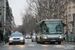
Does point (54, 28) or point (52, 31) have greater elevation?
point (54, 28)

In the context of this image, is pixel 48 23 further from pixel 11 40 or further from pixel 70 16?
pixel 70 16

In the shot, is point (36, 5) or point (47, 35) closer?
point (47, 35)

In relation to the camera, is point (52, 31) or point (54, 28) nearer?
point (52, 31)

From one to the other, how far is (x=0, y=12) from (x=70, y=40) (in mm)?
31456

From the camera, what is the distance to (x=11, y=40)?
2730cm

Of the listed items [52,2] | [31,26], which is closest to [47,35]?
[52,2]

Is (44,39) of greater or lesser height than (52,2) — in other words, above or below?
below

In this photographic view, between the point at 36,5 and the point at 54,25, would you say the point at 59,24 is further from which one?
the point at 36,5

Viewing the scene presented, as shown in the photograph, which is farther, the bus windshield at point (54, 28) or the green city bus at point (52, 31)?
the bus windshield at point (54, 28)

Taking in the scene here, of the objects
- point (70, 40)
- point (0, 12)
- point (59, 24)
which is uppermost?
point (0, 12)

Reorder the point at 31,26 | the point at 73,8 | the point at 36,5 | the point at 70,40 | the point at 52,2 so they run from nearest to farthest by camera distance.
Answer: the point at 70,40 → the point at 52,2 → the point at 36,5 → the point at 73,8 → the point at 31,26

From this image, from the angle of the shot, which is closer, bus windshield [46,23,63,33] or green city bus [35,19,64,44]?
green city bus [35,19,64,44]

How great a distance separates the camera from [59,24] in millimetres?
27281

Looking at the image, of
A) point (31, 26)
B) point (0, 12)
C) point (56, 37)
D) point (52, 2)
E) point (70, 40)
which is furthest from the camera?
point (31, 26)
